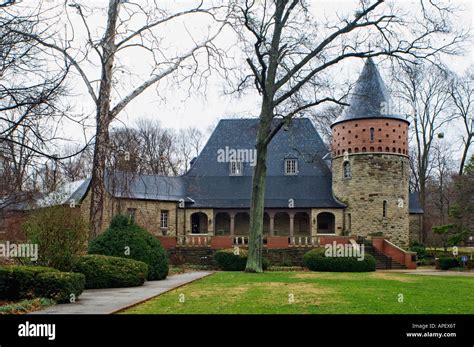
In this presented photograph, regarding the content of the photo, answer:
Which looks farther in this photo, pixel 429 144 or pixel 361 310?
pixel 429 144

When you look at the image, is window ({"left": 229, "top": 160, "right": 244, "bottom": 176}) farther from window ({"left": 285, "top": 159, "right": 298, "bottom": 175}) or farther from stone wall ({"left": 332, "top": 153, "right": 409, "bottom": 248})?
stone wall ({"left": 332, "top": 153, "right": 409, "bottom": 248})

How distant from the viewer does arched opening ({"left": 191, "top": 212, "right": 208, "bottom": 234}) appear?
128 ft

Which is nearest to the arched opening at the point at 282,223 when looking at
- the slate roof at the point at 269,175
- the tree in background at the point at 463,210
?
the slate roof at the point at 269,175

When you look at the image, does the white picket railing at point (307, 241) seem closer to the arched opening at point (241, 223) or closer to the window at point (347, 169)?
the window at point (347, 169)

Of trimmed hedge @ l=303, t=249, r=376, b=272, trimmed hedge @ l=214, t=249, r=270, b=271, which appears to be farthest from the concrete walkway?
trimmed hedge @ l=303, t=249, r=376, b=272

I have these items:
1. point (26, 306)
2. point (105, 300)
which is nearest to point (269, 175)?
point (105, 300)

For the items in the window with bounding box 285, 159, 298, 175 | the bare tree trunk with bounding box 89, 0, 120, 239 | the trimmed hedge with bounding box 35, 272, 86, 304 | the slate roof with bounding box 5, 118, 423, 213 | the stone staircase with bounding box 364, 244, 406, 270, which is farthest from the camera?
the window with bounding box 285, 159, 298, 175

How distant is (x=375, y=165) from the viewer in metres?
34.4

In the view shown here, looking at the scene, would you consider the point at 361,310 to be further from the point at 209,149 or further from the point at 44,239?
the point at 209,149

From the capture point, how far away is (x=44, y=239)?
512 inches

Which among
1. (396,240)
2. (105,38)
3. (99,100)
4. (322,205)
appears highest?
(105,38)

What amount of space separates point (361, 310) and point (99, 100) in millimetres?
10959

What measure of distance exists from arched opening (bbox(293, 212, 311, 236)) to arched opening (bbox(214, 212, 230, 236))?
16.8 feet
